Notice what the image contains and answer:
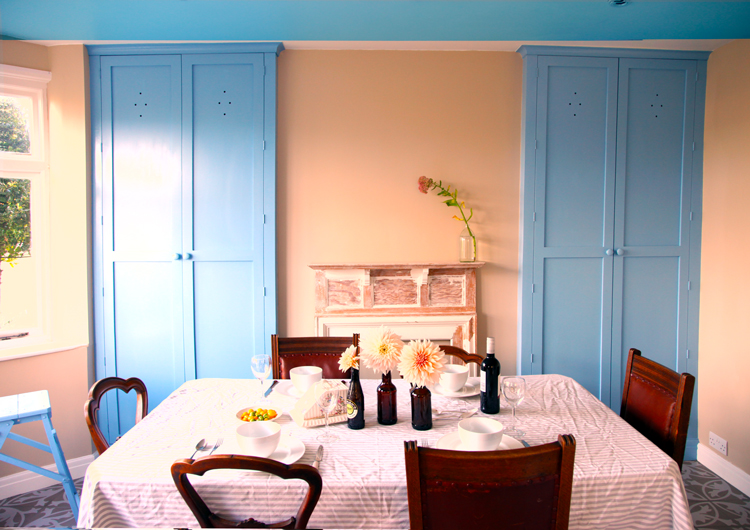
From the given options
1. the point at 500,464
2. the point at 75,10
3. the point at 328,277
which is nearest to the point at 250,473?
the point at 500,464

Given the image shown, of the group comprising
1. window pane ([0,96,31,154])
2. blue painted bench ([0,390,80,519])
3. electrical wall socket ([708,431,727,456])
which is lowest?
electrical wall socket ([708,431,727,456])

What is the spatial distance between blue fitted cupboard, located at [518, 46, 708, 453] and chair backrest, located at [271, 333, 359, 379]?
137 cm

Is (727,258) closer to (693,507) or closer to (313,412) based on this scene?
(693,507)

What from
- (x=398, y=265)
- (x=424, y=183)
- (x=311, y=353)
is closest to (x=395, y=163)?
(x=424, y=183)

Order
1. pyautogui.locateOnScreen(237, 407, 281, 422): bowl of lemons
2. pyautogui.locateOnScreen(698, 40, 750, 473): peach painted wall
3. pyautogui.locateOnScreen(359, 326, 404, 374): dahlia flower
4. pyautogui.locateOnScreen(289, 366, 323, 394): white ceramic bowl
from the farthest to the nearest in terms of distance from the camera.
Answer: pyautogui.locateOnScreen(698, 40, 750, 473): peach painted wall → pyautogui.locateOnScreen(289, 366, 323, 394): white ceramic bowl → pyautogui.locateOnScreen(237, 407, 281, 422): bowl of lemons → pyautogui.locateOnScreen(359, 326, 404, 374): dahlia flower

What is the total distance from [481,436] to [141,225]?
2538 millimetres

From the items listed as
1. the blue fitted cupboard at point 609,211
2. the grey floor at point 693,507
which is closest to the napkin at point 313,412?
the grey floor at point 693,507

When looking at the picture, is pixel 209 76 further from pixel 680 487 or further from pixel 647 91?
pixel 680 487

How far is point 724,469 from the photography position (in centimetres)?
270

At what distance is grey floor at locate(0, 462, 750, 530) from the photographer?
2234 millimetres

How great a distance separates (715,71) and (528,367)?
7.47 feet

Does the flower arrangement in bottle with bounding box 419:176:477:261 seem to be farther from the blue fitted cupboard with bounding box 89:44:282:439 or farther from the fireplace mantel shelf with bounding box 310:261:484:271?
the blue fitted cupboard with bounding box 89:44:282:439

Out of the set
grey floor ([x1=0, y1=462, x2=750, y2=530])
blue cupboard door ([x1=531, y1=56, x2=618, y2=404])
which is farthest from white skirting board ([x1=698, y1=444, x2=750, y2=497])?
blue cupboard door ([x1=531, y1=56, x2=618, y2=404])

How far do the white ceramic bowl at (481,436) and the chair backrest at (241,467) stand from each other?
44 centimetres
